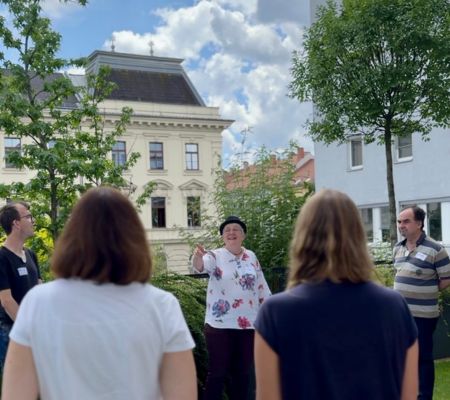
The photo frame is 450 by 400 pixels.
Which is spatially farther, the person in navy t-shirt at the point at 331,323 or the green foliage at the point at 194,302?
the green foliage at the point at 194,302

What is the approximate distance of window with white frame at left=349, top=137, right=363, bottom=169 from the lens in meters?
24.4

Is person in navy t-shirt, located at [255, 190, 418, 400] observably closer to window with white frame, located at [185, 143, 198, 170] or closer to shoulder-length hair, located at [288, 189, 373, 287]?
shoulder-length hair, located at [288, 189, 373, 287]

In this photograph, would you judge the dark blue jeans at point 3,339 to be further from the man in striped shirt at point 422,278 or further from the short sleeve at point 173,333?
the man in striped shirt at point 422,278

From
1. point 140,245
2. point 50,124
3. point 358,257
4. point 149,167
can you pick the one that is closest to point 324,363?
point 358,257

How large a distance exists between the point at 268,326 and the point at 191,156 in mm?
42317

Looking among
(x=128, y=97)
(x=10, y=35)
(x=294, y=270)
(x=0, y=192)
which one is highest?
(x=128, y=97)

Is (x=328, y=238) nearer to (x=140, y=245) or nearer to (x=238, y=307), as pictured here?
(x=140, y=245)

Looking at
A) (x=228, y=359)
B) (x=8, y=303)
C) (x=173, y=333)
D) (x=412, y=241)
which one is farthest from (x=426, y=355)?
(x=173, y=333)

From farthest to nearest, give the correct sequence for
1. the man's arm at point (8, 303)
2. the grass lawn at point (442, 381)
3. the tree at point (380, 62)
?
the tree at point (380, 62) → the grass lawn at point (442, 381) → the man's arm at point (8, 303)

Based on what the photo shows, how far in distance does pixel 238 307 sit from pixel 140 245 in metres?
3.16

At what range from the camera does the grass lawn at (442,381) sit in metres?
6.70

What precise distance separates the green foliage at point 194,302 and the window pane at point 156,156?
37.0m

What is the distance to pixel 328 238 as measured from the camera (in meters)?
2.33

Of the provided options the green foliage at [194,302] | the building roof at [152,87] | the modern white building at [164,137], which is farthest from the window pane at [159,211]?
the green foliage at [194,302]
